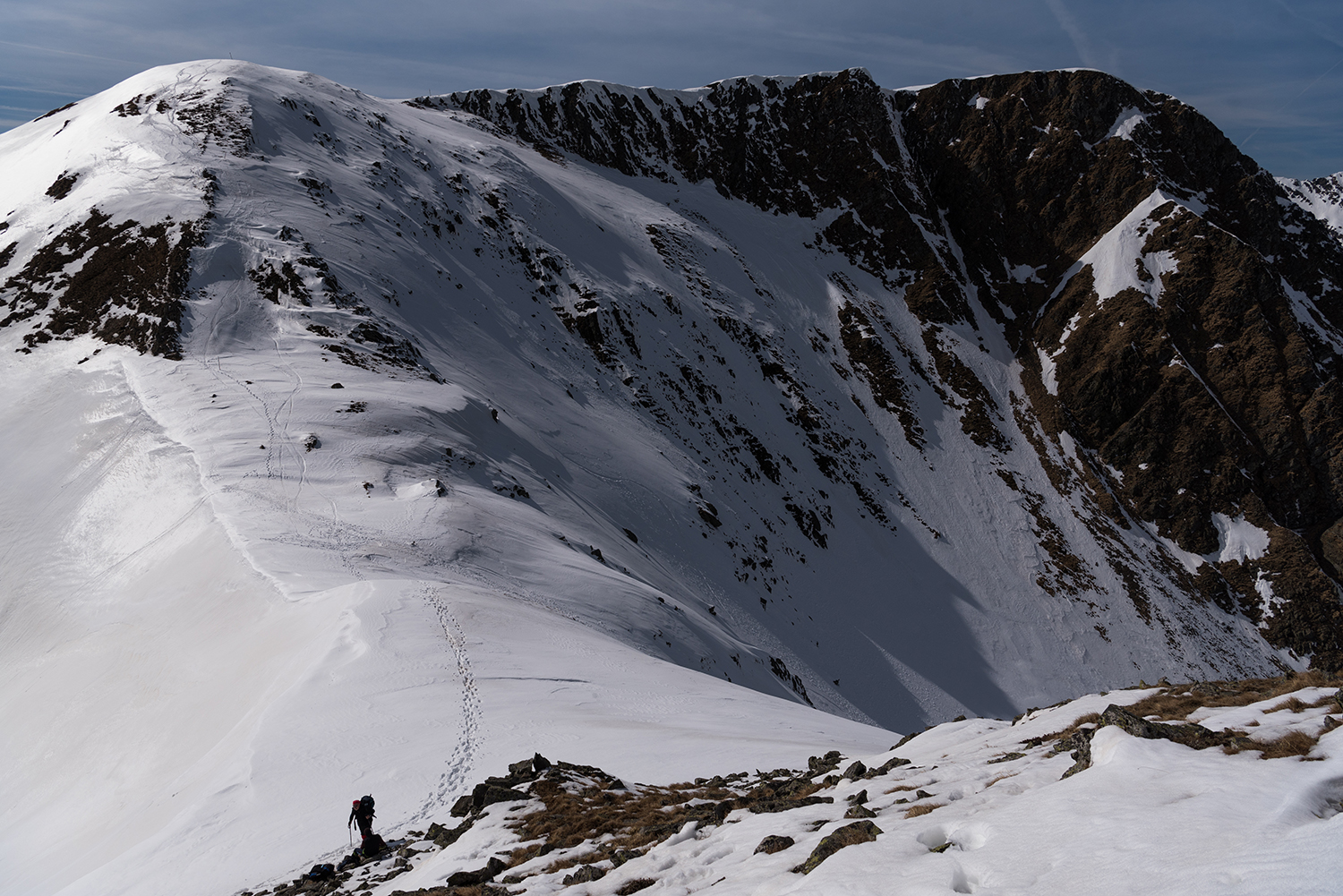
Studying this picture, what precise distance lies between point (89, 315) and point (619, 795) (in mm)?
41548

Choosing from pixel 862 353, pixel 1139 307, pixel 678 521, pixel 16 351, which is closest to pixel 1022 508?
pixel 862 353

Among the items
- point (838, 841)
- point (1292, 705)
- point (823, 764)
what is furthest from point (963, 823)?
point (823, 764)

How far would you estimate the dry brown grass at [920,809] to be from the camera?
7.75m

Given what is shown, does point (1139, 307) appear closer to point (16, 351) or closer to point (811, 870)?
point (811, 870)

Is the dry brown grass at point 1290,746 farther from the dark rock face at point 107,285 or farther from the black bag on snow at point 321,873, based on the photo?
the dark rock face at point 107,285

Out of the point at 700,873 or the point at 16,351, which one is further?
the point at 16,351

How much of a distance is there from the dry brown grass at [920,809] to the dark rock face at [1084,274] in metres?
47.9

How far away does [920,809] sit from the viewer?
788cm

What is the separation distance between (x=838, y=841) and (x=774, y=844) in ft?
3.31

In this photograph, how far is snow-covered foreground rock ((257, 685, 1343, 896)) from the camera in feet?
16.3

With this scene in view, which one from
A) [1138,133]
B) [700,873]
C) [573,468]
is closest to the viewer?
[700,873]

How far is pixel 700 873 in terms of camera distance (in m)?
7.98

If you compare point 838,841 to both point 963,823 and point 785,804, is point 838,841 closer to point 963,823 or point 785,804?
point 963,823

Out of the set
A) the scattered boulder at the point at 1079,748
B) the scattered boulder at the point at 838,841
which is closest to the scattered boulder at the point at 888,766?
the scattered boulder at the point at 1079,748
